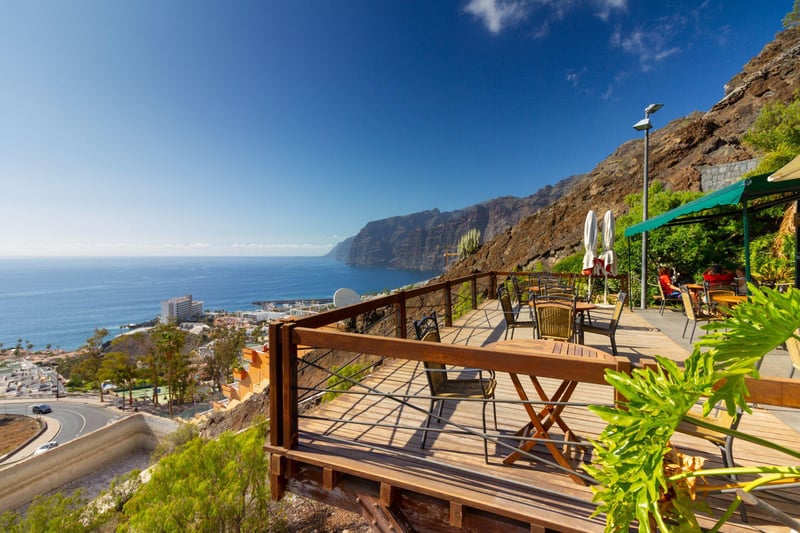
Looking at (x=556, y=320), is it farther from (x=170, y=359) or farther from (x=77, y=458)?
(x=170, y=359)

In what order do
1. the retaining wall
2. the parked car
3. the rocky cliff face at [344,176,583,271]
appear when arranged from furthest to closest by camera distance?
the rocky cliff face at [344,176,583,271]
the parked car
the retaining wall

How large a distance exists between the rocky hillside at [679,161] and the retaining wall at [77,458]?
24984 mm

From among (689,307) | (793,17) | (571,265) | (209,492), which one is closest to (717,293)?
(689,307)

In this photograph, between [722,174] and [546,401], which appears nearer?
[546,401]

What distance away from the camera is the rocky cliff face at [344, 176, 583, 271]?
4093 inches

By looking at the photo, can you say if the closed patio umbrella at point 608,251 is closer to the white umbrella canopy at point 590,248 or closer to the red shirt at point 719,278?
the white umbrella canopy at point 590,248

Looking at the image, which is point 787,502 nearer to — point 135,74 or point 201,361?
point 135,74

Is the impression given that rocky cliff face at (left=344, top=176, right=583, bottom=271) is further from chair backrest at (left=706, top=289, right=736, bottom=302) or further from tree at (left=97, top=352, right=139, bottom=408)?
chair backrest at (left=706, top=289, right=736, bottom=302)

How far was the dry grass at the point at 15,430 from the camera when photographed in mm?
22922

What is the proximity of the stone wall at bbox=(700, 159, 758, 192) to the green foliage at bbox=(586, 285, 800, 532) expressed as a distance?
1848 centimetres

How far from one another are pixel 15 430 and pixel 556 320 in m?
42.0

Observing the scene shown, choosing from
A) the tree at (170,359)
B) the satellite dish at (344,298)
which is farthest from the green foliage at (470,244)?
the tree at (170,359)

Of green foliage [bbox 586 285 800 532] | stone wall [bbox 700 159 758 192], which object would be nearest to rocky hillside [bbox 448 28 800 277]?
stone wall [bbox 700 159 758 192]

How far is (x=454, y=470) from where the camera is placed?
7.04 ft
